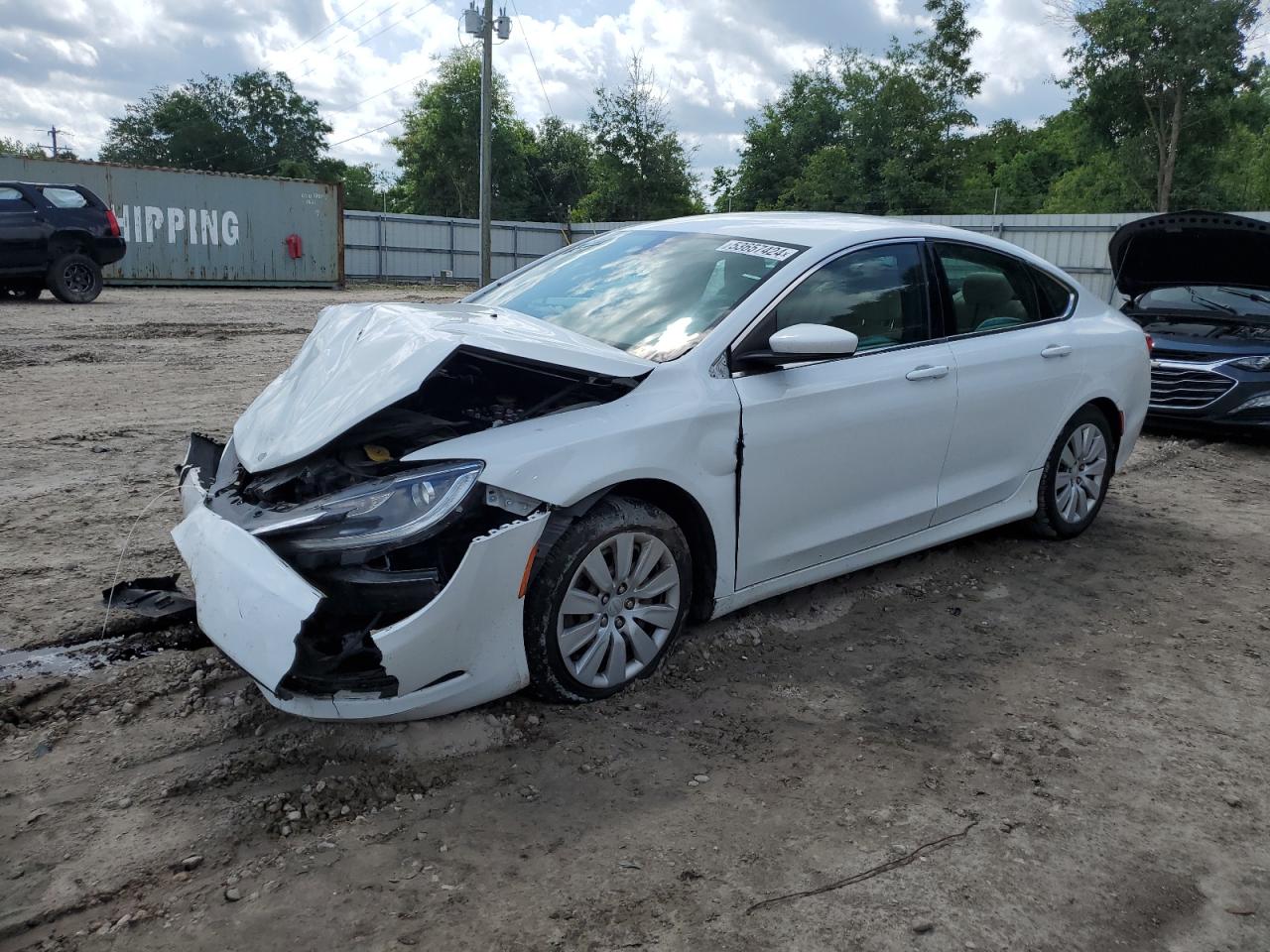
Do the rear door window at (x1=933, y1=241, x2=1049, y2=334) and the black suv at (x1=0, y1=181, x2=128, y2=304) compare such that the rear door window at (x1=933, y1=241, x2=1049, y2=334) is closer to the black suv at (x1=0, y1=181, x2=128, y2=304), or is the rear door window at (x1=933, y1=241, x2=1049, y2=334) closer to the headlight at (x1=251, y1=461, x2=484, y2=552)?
the headlight at (x1=251, y1=461, x2=484, y2=552)

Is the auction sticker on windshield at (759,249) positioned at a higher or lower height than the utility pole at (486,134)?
lower

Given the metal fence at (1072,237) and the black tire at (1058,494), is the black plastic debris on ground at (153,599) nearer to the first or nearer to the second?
the black tire at (1058,494)

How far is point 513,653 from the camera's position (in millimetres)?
3070

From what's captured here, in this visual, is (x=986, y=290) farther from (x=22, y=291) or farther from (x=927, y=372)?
(x=22, y=291)

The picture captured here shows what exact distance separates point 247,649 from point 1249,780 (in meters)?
2.96

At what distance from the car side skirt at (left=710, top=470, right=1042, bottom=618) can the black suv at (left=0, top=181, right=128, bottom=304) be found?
14.6 meters

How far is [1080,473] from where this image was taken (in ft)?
17.4

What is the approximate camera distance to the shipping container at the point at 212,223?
23297 millimetres

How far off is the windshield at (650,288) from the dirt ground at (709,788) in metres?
1.19

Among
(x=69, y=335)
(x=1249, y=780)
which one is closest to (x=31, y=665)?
(x=1249, y=780)

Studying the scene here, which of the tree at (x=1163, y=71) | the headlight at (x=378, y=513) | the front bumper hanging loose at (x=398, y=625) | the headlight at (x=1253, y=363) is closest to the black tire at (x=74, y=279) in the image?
the front bumper hanging loose at (x=398, y=625)

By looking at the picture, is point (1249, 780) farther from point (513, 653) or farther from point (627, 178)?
point (627, 178)

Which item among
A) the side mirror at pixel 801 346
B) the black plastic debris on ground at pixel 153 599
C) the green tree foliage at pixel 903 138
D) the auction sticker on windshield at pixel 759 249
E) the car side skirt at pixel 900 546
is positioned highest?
the green tree foliage at pixel 903 138

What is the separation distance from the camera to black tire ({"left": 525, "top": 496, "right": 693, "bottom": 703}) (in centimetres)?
309
